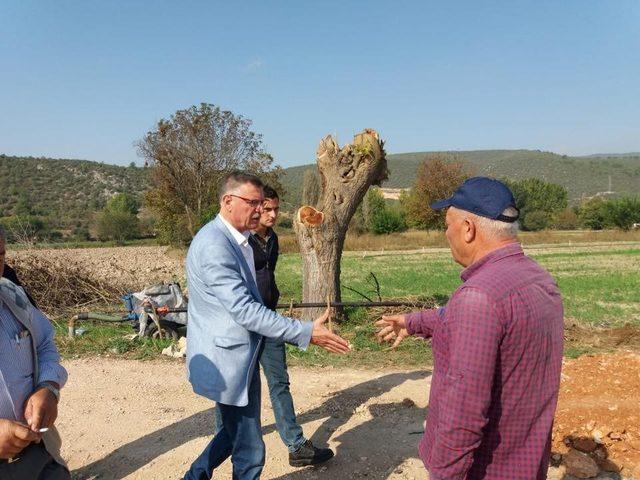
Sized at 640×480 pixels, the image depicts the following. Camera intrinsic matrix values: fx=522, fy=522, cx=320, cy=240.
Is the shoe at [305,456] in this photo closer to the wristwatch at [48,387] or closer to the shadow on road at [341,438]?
the shadow on road at [341,438]

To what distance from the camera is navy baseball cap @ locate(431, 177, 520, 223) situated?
6.52ft

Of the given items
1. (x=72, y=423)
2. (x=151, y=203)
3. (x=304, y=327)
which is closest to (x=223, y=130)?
(x=151, y=203)

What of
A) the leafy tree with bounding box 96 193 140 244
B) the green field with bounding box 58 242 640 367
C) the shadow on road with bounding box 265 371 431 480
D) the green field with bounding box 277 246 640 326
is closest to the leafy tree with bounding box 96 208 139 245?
the leafy tree with bounding box 96 193 140 244

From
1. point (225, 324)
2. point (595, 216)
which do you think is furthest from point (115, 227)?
point (225, 324)

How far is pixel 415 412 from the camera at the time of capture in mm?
5152

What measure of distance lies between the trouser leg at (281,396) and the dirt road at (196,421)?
0.24 metres

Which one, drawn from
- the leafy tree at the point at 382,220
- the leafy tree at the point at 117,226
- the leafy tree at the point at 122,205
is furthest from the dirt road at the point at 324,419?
the leafy tree at the point at 122,205

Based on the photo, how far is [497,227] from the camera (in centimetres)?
200

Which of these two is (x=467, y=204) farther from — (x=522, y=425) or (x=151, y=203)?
(x=151, y=203)

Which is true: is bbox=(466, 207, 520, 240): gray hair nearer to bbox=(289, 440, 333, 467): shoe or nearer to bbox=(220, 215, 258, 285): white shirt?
bbox=(220, 215, 258, 285): white shirt

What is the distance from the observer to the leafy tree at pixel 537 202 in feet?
192

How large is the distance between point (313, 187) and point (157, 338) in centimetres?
2520

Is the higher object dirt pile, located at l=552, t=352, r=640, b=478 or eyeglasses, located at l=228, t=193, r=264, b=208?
eyeglasses, located at l=228, t=193, r=264, b=208

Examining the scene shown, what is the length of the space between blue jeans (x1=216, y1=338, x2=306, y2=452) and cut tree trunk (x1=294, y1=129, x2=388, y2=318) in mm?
4268
